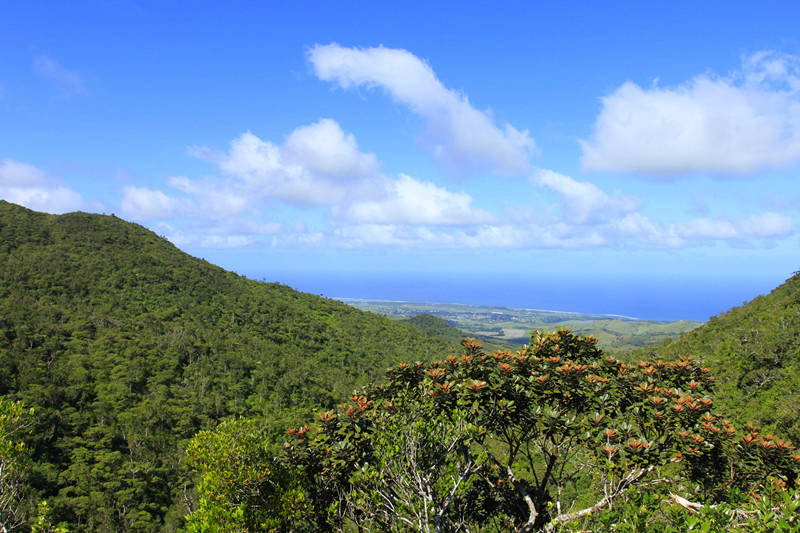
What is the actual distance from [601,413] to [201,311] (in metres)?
55.7

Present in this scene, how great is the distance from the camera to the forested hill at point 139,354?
92.9 ft

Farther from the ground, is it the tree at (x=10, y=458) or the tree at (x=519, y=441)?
the tree at (x=519, y=441)

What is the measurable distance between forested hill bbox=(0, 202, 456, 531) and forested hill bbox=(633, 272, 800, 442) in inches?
1224

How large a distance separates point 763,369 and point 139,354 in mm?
49928

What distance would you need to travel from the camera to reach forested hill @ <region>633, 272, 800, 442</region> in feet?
58.8

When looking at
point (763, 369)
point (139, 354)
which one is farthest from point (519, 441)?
point (139, 354)

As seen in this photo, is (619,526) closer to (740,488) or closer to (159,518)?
(740,488)

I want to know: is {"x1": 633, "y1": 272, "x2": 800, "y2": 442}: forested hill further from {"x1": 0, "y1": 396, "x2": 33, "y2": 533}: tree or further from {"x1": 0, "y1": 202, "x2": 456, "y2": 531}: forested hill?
{"x1": 0, "y1": 202, "x2": 456, "y2": 531}: forested hill

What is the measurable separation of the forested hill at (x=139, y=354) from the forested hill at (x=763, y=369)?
1224 inches

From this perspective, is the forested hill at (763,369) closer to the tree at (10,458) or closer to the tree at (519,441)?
the tree at (519,441)

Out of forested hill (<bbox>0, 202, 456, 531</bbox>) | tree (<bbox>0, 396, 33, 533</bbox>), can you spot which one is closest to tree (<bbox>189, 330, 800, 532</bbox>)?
tree (<bbox>0, 396, 33, 533</bbox>)

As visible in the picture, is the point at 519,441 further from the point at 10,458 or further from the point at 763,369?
the point at 763,369

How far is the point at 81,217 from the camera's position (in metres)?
65.7

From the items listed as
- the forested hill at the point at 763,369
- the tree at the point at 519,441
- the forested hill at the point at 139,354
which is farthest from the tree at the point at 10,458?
the forested hill at the point at 763,369
